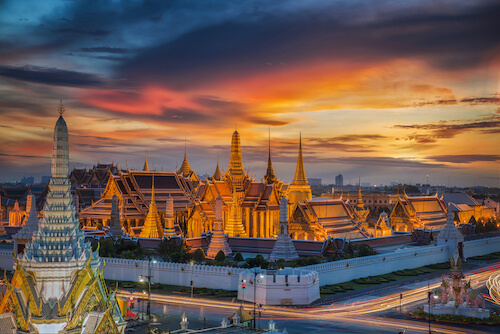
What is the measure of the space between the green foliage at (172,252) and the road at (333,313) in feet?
23.2

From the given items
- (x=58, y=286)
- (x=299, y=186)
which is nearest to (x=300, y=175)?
(x=299, y=186)

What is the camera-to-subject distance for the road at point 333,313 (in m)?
30.0

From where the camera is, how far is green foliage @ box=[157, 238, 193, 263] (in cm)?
4481

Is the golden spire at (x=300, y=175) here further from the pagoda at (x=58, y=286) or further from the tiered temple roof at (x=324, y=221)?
the pagoda at (x=58, y=286)

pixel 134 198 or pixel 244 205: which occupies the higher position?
pixel 134 198

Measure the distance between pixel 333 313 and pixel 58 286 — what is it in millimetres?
17033

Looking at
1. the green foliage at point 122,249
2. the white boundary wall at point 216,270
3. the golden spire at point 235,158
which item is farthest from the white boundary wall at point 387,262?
the golden spire at point 235,158

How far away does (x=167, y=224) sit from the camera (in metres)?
57.0

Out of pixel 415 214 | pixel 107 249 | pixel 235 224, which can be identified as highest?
pixel 415 214

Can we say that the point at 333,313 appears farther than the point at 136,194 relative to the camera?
No

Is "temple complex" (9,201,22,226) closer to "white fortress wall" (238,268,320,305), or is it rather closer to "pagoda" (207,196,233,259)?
"pagoda" (207,196,233,259)

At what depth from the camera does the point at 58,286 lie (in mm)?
20031

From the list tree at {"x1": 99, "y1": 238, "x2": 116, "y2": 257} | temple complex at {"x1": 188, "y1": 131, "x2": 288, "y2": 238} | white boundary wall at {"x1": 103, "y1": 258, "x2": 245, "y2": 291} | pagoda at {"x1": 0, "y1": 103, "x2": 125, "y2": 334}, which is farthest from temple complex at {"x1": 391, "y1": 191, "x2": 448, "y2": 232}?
pagoda at {"x1": 0, "y1": 103, "x2": 125, "y2": 334}

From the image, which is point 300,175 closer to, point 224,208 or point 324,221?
point 224,208
